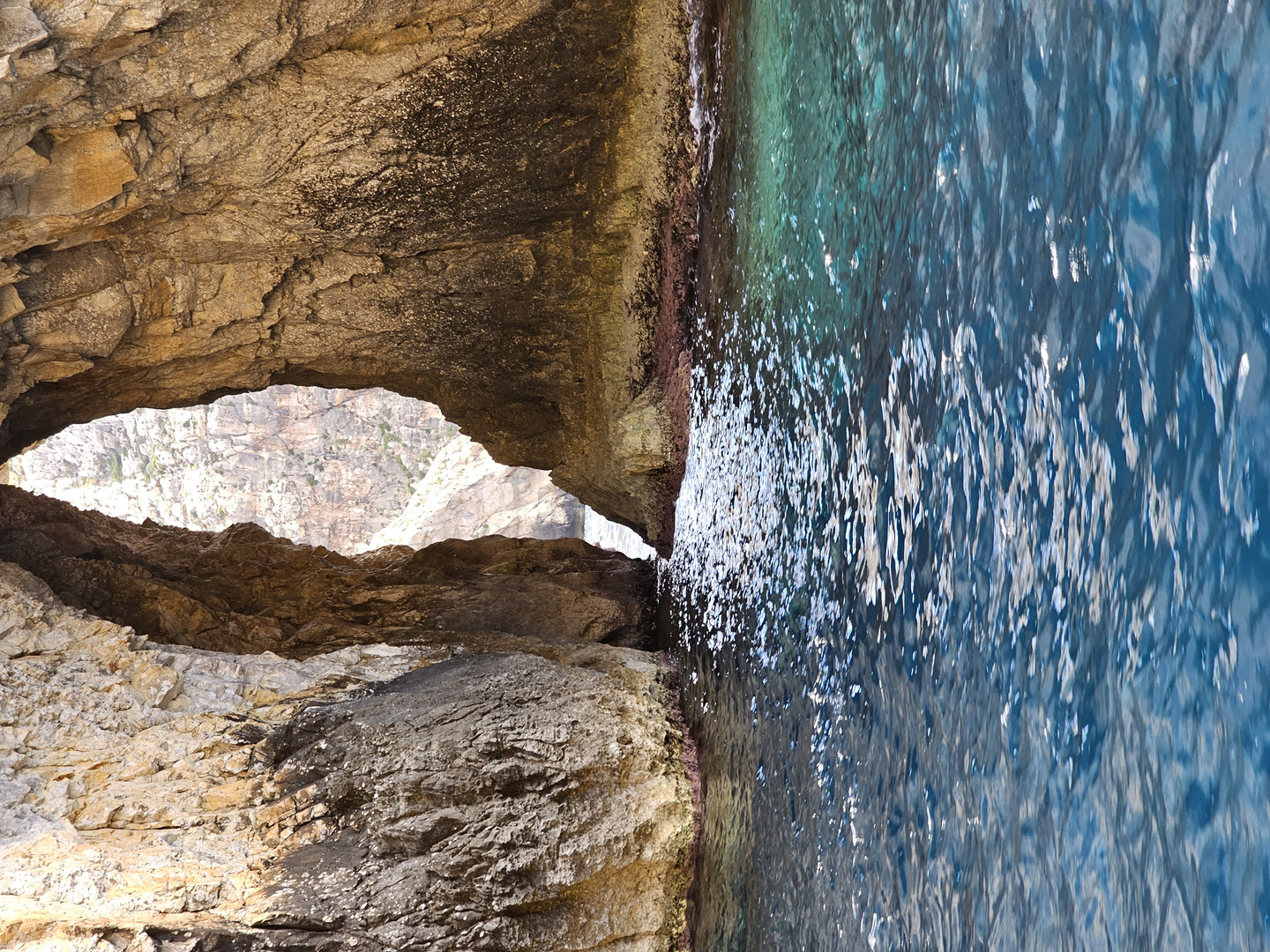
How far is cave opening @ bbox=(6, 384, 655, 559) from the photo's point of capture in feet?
60.6

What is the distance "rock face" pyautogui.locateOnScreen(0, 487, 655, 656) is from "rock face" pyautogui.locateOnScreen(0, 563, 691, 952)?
0.82 m

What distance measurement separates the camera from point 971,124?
2855mm

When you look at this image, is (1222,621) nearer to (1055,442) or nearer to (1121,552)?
(1121,552)

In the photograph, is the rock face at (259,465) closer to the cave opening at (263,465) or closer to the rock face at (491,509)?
the cave opening at (263,465)

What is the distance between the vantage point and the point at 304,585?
287 inches

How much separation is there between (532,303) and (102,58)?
3.09m

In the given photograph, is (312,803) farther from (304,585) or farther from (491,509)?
(491,509)

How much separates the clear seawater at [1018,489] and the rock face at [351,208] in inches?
68.5

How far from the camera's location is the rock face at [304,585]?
6.18 metres

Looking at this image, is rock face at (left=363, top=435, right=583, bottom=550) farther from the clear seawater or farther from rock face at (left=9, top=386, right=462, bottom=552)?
the clear seawater

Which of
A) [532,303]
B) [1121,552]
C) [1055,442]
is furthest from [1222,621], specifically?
[532,303]

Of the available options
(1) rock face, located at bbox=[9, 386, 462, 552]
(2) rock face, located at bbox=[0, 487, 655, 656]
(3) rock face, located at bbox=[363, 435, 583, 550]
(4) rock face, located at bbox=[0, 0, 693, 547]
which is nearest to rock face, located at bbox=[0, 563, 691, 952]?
(2) rock face, located at bbox=[0, 487, 655, 656]

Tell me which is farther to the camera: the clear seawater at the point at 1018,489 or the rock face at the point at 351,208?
the rock face at the point at 351,208

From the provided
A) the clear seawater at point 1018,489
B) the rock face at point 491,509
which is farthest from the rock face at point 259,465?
the clear seawater at point 1018,489
